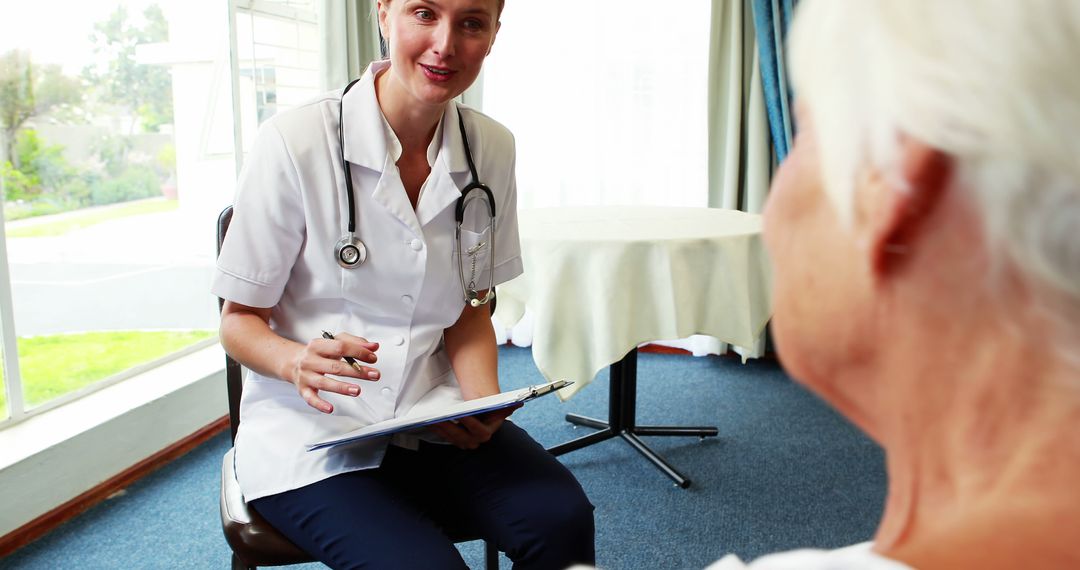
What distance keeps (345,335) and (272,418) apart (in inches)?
8.0

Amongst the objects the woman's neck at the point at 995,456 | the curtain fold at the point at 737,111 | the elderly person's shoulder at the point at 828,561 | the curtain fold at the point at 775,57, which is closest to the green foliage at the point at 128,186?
the curtain fold at the point at 737,111

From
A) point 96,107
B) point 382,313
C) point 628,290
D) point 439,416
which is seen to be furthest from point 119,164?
point 439,416

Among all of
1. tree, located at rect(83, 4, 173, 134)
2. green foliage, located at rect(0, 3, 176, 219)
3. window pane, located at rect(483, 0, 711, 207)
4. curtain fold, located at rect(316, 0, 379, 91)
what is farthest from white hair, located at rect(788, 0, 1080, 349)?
window pane, located at rect(483, 0, 711, 207)

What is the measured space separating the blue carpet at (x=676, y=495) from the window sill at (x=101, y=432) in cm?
8

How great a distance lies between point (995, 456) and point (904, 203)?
12cm

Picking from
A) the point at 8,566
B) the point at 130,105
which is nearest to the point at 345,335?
the point at 8,566

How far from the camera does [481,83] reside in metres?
3.74

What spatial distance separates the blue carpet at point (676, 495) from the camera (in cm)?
209

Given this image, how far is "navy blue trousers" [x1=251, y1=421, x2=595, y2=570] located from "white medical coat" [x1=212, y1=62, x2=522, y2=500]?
47 mm

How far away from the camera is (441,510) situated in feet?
4.13

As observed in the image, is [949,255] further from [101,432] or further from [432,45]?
[101,432]

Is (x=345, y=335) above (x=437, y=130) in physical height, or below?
below

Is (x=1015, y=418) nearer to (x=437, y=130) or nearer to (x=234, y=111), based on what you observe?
(x=437, y=130)

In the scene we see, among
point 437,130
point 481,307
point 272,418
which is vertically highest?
point 437,130
